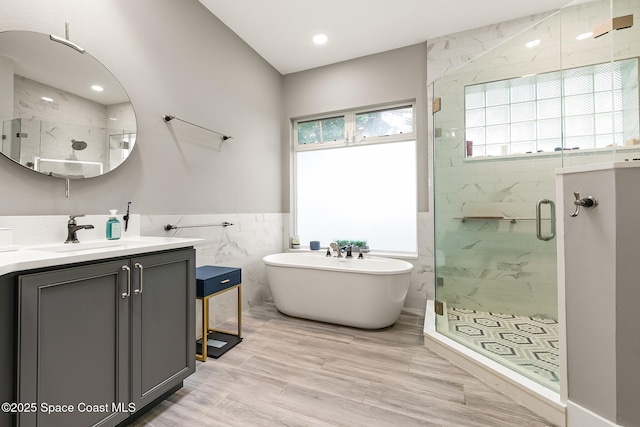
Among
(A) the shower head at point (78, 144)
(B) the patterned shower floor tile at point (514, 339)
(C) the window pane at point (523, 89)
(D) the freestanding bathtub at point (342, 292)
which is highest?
(C) the window pane at point (523, 89)

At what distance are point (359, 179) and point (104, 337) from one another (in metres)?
3.04

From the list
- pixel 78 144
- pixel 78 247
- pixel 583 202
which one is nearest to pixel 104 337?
pixel 78 247

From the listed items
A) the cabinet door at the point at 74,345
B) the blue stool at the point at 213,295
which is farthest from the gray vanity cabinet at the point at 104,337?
the blue stool at the point at 213,295

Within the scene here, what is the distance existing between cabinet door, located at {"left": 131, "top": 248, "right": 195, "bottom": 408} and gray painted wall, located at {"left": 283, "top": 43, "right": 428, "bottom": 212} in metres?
2.38

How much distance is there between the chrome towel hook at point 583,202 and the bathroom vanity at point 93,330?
2.06 meters

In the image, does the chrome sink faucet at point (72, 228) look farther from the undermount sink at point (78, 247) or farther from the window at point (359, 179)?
the window at point (359, 179)

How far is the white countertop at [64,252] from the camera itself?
3.26 feet

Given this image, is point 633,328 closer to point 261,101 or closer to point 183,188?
point 183,188

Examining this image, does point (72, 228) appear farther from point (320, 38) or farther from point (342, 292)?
point (320, 38)

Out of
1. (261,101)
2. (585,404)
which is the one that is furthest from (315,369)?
(261,101)

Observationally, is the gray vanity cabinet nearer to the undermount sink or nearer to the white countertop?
the white countertop

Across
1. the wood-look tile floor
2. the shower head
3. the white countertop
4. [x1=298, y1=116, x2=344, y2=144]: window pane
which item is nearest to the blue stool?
the wood-look tile floor

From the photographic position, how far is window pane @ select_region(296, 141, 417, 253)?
3.45 m

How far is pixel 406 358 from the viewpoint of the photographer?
82.2 inches
